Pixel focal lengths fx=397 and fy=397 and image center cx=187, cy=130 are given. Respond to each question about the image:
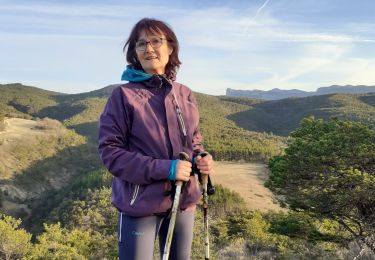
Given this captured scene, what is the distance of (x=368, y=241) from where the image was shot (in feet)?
43.5

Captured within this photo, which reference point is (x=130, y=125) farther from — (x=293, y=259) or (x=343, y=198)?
(x=293, y=259)

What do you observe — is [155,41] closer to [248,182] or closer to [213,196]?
[213,196]

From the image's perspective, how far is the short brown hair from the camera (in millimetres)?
2418

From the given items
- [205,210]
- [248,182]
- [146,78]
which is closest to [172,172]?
[205,210]

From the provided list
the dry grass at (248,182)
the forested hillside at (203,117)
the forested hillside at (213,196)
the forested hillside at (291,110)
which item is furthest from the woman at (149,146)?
the forested hillside at (291,110)

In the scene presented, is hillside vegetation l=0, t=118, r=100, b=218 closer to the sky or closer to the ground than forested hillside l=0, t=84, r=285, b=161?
closer to the ground

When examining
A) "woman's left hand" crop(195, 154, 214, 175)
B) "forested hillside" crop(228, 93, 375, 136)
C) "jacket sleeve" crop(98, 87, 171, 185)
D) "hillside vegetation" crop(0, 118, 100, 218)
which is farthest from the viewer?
"forested hillside" crop(228, 93, 375, 136)

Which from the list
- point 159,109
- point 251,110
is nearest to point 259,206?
point 159,109

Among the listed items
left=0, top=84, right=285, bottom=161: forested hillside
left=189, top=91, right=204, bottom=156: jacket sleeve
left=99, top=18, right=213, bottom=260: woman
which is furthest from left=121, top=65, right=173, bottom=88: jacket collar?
left=0, top=84, right=285, bottom=161: forested hillside

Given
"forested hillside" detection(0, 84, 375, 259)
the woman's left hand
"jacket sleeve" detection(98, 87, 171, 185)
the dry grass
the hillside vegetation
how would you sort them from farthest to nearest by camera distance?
the hillside vegetation
the dry grass
"forested hillside" detection(0, 84, 375, 259)
the woman's left hand
"jacket sleeve" detection(98, 87, 171, 185)

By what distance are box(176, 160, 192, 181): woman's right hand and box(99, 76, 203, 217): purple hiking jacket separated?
59mm

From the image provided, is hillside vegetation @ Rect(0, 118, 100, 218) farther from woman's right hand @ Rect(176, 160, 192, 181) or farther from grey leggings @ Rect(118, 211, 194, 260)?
woman's right hand @ Rect(176, 160, 192, 181)

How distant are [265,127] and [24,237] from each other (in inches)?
4646

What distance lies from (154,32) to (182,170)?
2.84 ft
